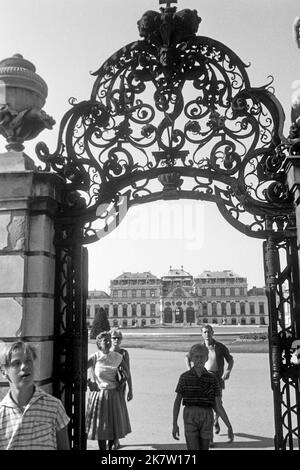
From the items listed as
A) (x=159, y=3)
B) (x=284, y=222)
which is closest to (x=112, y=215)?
(x=284, y=222)

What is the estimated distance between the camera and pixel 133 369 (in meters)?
15.2

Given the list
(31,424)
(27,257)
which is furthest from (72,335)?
(31,424)

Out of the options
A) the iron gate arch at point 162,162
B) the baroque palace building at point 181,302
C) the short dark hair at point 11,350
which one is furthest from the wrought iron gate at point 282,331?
the baroque palace building at point 181,302

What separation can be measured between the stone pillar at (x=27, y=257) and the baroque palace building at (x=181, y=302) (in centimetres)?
9564

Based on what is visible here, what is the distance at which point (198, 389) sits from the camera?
484 centimetres

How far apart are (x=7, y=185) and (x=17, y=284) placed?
1.10 meters

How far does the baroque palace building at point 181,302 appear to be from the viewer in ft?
330

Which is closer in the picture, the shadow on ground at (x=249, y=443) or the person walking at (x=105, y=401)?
the person walking at (x=105, y=401)

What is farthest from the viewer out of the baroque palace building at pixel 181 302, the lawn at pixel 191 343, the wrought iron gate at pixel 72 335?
the baroque palace building at pixel 181 302

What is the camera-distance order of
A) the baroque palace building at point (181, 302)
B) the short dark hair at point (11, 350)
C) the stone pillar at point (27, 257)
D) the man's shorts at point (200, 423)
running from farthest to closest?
the baroque palace building at point (181, 302) → the stone pillar at point (27, 257) → the man's shorts at point (200, 423) → the short dark hair at point (11, 350)

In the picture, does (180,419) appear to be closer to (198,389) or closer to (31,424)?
(198,389)

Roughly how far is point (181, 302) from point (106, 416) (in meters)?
96.1

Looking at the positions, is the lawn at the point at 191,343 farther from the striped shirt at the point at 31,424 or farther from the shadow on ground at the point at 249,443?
the striped shirt at the point at 31,424
